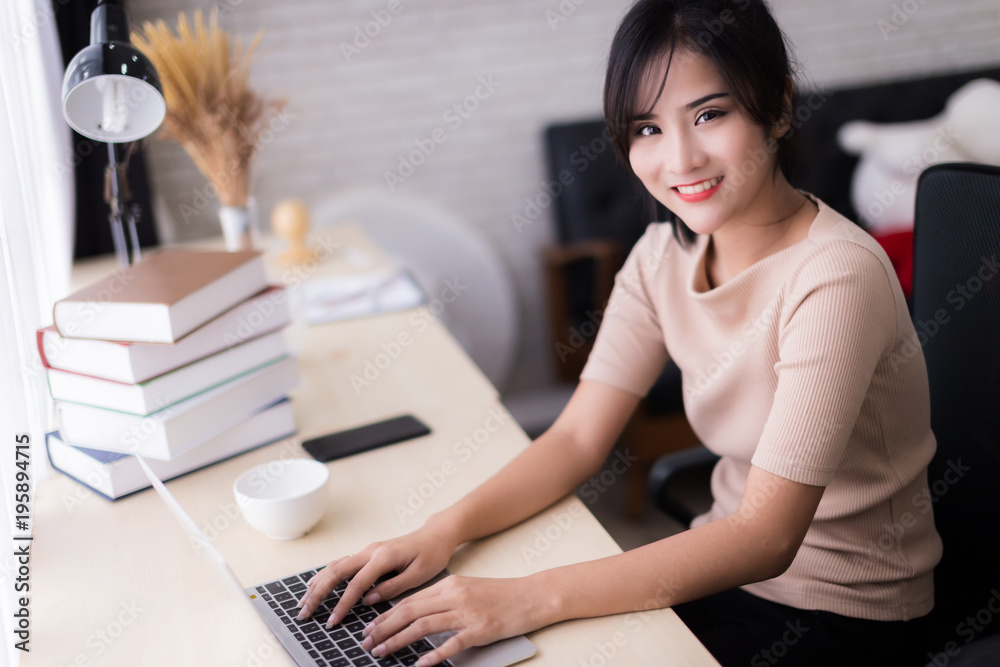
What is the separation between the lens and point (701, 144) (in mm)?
1055

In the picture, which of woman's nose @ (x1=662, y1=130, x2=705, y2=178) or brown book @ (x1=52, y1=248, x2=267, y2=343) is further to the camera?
brown book @ (x1=52, y1=248, x2=267, y2=343)

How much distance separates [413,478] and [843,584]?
22.2 inches

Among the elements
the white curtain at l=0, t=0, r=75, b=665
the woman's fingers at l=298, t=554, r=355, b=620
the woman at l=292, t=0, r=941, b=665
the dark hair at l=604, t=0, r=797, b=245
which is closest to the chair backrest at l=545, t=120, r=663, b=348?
the white curtain at l=0, t=0, r=75, b=665

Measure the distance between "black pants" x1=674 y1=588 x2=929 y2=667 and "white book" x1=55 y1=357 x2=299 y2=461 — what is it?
0.72 metres

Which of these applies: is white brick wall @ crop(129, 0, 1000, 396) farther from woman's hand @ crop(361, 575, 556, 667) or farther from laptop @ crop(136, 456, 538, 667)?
woman's hand @ crop(361, 575, 556, 667)

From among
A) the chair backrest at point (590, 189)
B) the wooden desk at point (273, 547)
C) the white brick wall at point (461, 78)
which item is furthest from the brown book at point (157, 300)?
the chair backrest at point (590, 189)

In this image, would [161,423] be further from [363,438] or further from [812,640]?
[812,640]

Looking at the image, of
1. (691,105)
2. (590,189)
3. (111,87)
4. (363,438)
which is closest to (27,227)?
(111,87)

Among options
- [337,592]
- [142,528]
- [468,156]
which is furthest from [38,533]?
[468,156]

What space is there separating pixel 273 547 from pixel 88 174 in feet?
5.29

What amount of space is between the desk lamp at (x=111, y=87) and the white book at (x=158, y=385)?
13.0 inches

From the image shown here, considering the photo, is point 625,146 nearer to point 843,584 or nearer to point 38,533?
point 843,584

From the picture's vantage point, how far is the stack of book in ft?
3.81

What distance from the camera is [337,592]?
939 mm
